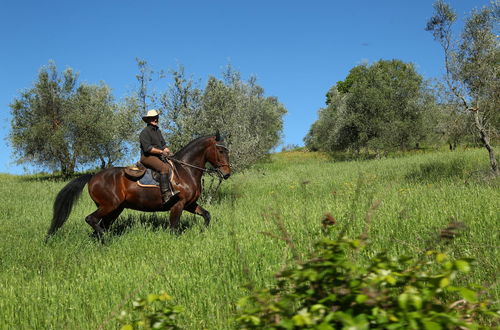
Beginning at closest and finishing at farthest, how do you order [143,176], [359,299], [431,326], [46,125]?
1. [431,326]
2. [359,299]
3. [143,176]
4. [46,125]

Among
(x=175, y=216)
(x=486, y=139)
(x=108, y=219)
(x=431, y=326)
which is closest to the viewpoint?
(x=431, y=326)

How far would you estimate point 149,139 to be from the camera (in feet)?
30.3

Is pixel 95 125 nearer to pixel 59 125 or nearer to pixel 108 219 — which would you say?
pixel 59 125

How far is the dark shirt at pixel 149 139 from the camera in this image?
913 centimetres

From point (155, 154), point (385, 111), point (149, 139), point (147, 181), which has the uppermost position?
point (385, 111)

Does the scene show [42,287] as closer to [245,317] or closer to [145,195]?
[145,195]

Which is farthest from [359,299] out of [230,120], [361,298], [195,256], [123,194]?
[230,120]

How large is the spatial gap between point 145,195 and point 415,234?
6421mm

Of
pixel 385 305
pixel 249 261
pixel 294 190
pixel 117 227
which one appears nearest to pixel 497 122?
pixel 294 190

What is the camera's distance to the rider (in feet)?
29.9

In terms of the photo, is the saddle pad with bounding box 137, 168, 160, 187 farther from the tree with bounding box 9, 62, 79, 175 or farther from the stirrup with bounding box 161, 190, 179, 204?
the tree with bounding box 9, 62, 79, 175

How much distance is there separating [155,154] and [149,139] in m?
0.42

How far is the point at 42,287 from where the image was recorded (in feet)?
20.1

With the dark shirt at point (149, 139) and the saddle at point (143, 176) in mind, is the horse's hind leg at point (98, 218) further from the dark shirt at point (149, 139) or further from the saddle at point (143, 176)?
the dark shirt at point (149, 139)
